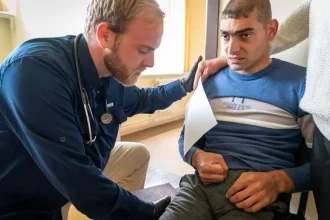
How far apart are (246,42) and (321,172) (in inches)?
18.7

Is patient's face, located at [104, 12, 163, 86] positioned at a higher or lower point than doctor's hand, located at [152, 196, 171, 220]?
higher

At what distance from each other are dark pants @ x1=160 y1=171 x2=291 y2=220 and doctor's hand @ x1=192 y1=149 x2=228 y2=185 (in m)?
0.02

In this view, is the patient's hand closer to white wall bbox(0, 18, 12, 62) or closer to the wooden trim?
the wooden trim

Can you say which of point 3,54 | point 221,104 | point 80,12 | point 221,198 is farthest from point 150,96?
point 3,54

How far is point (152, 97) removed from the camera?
1376mm

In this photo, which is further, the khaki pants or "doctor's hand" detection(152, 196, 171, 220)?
the khaki pants

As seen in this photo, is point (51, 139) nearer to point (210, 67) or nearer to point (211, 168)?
point (211, 168)

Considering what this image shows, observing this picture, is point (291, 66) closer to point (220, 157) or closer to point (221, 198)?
point (220, 157)

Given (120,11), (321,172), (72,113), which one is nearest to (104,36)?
(120,11)

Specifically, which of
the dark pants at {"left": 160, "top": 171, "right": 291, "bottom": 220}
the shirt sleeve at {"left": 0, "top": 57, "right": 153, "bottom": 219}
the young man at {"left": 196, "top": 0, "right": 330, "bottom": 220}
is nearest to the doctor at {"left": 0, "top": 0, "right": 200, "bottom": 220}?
the shirt sleeve at {"left": 0, "top": 57, "right": 153, "bottom": 219}

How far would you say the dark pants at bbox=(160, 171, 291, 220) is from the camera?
0.84 m

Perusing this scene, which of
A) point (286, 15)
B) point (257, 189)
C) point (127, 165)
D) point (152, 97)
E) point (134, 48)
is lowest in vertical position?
point (127, 165)

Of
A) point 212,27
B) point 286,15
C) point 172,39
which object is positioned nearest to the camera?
point 286,15

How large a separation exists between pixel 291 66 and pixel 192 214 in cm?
61
